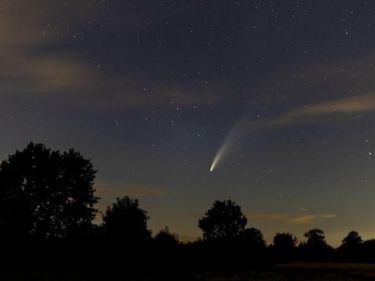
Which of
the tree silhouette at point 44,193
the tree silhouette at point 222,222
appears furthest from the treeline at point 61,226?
the tree silhouette at point 222,222

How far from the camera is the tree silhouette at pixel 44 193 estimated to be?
59062 millimetres

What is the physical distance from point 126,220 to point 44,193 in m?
20.1

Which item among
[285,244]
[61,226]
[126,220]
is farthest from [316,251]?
[61,226]

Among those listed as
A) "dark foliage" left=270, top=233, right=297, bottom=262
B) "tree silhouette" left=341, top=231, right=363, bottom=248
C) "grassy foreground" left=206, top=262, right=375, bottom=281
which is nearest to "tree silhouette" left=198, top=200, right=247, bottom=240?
"dark foliage" left=270, top=233, right=297, bottom=262

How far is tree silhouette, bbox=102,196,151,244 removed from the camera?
7531cm

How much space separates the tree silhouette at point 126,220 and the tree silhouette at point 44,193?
13.9 meters

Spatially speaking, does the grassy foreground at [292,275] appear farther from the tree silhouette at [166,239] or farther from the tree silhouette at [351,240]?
Answer: the tree silhouette at [351,240]

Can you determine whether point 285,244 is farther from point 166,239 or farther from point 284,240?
point 166,239

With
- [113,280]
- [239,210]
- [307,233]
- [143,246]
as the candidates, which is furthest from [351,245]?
[113,280]

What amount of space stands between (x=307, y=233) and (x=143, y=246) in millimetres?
120773

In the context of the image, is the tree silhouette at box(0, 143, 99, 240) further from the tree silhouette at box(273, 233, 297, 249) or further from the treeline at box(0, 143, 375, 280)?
the tree silhouette at box(273, 233, 297, 249)

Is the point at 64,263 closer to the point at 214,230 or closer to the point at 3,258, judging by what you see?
the point at 3,258

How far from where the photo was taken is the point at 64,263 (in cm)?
5134

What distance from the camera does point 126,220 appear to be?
7775 cm
